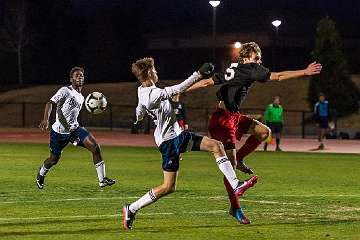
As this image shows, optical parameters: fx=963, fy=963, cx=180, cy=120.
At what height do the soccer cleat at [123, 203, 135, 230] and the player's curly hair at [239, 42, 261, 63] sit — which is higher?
the player's curly hair at [239, 42, 261, 63]

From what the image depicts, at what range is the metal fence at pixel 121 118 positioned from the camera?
2080 inches

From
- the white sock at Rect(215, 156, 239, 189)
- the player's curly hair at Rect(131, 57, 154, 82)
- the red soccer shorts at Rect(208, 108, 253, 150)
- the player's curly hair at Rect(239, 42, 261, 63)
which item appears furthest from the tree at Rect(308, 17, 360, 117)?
the player's curly hair at Rect(131, 57, 154, 82)

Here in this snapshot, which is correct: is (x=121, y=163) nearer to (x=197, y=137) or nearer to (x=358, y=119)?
(x=197, y=137)

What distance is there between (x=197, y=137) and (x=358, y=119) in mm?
43926

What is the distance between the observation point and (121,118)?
60344 millimetres

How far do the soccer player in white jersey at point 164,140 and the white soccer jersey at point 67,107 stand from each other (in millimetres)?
6118

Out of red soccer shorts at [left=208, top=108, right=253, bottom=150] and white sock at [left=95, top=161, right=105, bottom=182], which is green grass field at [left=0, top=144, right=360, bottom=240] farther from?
red soccer shorts at [left=208, top=108, right=253, bottom=150]

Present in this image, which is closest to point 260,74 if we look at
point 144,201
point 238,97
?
point 238,97

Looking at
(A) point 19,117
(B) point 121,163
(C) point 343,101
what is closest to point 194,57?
(A) point 19,117

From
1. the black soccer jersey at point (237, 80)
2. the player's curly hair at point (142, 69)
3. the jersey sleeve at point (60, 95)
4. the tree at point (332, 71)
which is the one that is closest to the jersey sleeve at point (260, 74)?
the black soccer jersey at point (237, 80)

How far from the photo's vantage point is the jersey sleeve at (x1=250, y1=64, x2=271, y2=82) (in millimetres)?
12914

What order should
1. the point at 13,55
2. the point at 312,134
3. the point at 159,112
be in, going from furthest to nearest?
1. the point at 13,55
2. the point at 312,134
3. the point at 159,112

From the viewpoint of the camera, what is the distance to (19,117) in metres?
63.2

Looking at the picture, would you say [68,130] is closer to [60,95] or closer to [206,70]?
[60,95]
